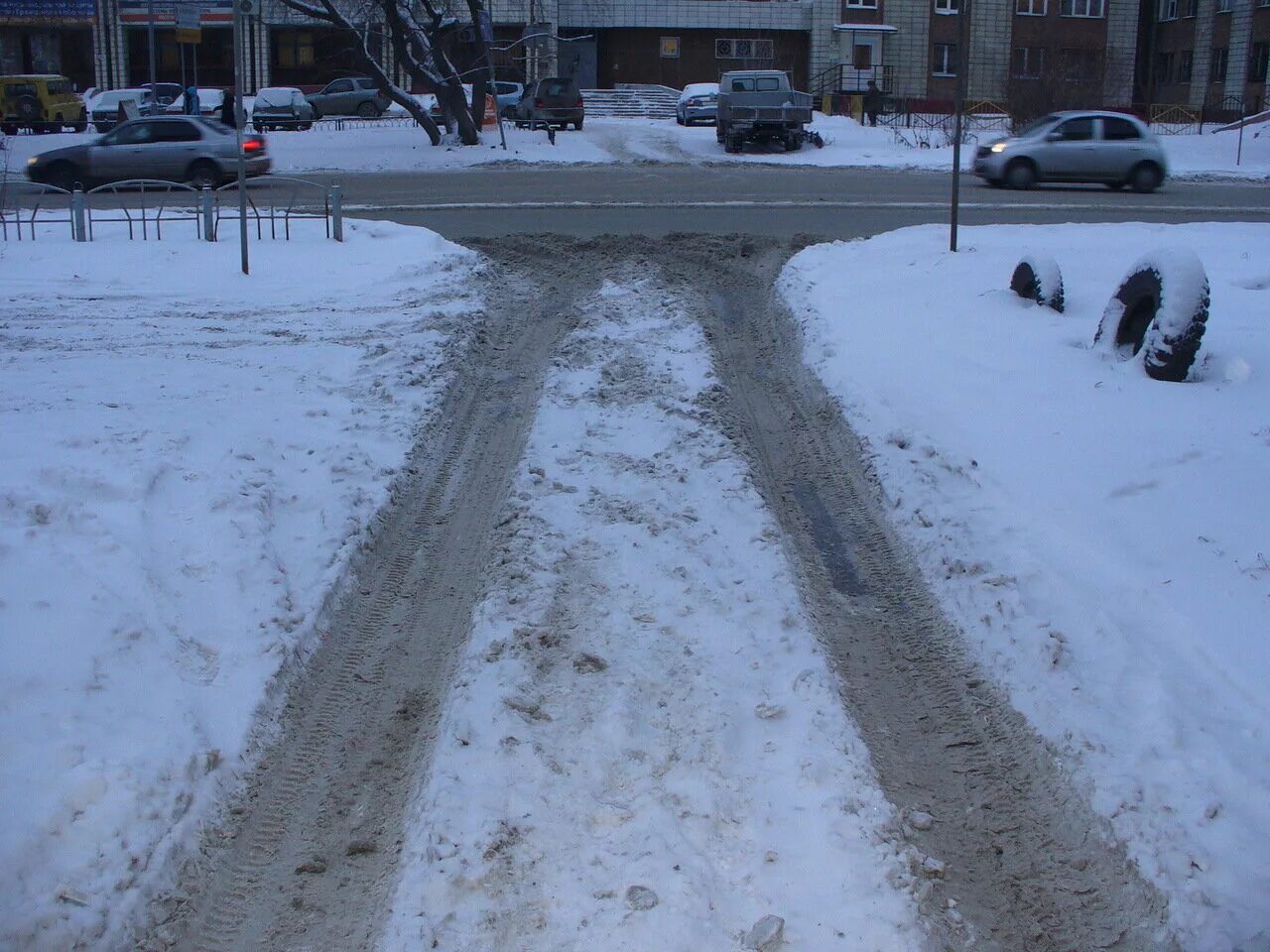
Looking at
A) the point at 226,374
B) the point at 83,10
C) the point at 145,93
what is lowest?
the point at 226,374

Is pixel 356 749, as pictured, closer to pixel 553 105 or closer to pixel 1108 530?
pixel 1108 530

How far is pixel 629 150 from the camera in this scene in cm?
3788

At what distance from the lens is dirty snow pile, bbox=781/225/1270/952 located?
4.30 meters

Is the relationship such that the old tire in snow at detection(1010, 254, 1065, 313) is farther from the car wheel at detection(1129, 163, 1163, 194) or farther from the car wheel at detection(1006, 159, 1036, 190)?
the car wheel at detection(1129, 163, 1163, 194)

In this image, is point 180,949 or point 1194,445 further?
point 1194,445

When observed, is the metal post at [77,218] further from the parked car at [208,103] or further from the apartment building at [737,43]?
the apartment building at [737,43]

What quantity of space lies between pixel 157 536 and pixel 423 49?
104 ft

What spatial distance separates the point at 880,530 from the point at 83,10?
60.5m

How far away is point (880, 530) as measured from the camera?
709cm

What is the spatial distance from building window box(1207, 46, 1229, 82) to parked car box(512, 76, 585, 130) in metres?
29.9

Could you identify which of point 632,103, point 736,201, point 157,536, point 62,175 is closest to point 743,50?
point 632,103

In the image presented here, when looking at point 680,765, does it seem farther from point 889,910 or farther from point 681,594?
point 681,594

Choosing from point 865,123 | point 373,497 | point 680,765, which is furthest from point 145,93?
point 680,765

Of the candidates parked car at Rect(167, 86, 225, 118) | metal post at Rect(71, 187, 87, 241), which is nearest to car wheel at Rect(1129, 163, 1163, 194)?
metal post at Rect(71, 187, 87, 241)
